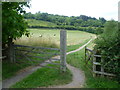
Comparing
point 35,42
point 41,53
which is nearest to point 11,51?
point 41,53

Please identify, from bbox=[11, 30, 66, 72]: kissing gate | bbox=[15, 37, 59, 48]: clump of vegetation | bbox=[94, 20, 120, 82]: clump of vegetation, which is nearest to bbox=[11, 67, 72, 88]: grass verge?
bbox=[11, 30, 66, 72]: kissing gate

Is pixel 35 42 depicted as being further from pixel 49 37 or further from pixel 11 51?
pixel 11 51

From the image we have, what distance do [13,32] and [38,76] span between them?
8.20ft

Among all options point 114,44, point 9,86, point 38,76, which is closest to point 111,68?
point 114,44

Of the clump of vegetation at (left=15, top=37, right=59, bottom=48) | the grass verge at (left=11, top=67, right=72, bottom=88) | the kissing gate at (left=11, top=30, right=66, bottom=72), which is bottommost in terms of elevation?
the grass verge at (left=11, top=67, right=72, bottom=88)

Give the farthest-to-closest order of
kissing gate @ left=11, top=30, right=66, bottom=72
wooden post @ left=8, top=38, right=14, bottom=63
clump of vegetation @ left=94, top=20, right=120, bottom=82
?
wooden post @ left=8, top=38, right=14, bottom=63 → kissing gate @ left=11, top=30, right=66, bottom=72 → clump of vegetation @ left=94, top=20, right=120, bottom=82

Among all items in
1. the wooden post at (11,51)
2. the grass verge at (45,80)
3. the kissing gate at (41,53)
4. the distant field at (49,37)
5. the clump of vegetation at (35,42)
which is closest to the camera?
the grass verge at (45,80)

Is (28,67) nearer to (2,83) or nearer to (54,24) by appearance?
(2,83)

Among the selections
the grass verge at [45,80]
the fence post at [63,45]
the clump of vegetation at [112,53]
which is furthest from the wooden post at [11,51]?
the clump of vegetation at [112,53]

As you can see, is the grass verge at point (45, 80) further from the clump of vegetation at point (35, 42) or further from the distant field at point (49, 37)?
the distant field at point (49, 37)

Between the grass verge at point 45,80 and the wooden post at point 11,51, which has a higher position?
the wooden post at point 11,51

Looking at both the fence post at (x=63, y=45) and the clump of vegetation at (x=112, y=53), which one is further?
the fence post at (x=63, y=45)

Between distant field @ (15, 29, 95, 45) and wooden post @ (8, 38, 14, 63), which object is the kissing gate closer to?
wooden post @ (8, 38, 14, 63)

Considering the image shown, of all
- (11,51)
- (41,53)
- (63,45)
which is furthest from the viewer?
(11,51)
